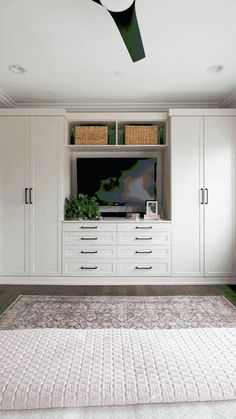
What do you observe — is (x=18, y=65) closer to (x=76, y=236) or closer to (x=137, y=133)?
(x=137, y=133)

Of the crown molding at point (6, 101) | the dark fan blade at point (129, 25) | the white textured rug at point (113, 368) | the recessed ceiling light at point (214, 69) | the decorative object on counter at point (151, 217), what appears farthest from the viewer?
the decorative object on counter at point (151, 217)

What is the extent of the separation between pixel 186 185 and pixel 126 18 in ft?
7.67

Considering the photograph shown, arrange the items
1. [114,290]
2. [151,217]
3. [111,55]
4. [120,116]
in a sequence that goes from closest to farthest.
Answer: [111,55]
[114,290]
[120,116]
[151,217]

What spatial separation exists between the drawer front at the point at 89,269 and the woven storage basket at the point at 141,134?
1668 millimetres

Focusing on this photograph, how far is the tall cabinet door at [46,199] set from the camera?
12.9 feet

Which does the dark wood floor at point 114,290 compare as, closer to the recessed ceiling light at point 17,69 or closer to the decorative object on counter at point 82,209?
the decorative object on counter at point 82,209

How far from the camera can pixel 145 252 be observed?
3.93 metres

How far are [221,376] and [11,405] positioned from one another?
0.58 m

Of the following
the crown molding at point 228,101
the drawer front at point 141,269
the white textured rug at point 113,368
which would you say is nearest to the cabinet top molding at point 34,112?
the drawer front at point 141,269

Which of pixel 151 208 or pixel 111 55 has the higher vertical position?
pixel 111 55

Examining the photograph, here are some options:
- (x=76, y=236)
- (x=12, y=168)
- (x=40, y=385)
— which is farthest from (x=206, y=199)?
(x=40, y=385)

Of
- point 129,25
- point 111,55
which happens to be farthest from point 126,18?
point 111,55

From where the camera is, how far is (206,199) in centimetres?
392

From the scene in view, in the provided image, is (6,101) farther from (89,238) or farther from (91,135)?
(89,238)
